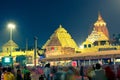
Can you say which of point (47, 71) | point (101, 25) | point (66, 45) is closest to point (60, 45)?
point (66, 45)

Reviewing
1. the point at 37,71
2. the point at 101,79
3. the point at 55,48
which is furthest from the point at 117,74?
the point at 55,48

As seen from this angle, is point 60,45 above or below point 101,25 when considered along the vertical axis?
below

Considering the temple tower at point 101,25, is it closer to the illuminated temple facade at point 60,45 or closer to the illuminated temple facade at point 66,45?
the illuminated temple facade at point 66,45

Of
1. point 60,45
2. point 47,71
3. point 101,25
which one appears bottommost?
point 47,71

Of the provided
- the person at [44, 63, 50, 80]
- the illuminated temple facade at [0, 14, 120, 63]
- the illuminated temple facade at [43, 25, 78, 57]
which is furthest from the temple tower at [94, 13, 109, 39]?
the person at [44, 63, 50, 80]

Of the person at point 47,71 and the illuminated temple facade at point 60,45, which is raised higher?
the illuminated temple facade at point 60,45

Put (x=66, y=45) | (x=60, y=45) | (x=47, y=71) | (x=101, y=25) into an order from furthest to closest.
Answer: (x=101, y=25) → (x=66, y=45) → (x=60, y=45) → (x=47, y=71)

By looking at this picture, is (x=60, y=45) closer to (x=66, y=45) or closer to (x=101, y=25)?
(x=66, y=45)

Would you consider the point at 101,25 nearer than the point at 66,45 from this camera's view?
No

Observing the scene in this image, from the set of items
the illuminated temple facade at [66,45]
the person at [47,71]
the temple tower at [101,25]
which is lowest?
the person at [47,71]

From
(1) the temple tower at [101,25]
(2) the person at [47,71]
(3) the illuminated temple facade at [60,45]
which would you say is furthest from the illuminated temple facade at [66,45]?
(2) the person at [47,71]

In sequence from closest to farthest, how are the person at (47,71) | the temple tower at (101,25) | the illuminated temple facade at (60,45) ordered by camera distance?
the person at (47,71) < the illuminated temple facade at (60,45) < the temple tower at (101,25)

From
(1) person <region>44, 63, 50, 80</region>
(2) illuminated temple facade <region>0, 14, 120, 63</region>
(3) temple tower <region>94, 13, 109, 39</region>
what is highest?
(3) temple tower <region>94, 13, 109, 39</region>

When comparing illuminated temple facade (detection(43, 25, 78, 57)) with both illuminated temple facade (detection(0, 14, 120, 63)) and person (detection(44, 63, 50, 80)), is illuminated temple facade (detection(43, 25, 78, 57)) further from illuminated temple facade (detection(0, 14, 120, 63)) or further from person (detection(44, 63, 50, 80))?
person (detection(44, 63, 50, 80))
